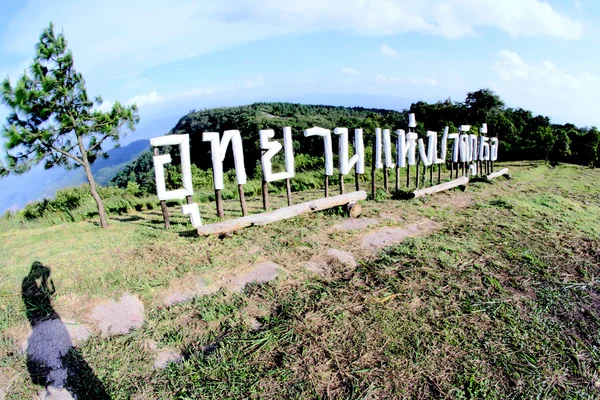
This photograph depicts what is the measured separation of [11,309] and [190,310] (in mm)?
2209

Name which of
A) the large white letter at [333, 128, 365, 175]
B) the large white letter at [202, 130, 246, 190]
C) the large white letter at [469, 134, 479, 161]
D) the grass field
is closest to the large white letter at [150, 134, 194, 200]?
the large white letter at [202, 130, 246, 190]

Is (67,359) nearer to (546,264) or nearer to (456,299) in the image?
(456,299)

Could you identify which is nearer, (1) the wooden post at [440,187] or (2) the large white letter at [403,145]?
(1) the wooden post at [440,187]

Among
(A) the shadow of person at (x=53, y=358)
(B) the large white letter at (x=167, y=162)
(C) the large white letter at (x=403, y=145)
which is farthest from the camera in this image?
(C) the large white letter at (x=403, y=145)

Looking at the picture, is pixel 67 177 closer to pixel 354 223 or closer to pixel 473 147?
pixel 354 223

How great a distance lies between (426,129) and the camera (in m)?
30.2

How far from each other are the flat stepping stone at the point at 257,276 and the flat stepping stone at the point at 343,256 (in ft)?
3.31

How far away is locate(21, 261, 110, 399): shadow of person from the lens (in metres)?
2.91

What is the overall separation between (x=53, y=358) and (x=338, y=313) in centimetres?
293

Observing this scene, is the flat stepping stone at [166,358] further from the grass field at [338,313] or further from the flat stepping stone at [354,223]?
the flat stepping stone at [354,223]

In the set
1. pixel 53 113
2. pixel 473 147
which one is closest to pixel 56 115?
pixel 53 113

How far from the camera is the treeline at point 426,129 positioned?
21438 mm

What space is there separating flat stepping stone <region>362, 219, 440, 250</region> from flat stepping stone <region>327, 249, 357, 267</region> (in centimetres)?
51

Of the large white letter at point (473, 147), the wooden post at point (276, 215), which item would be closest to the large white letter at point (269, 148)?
the wooden post at point (276, 215)
